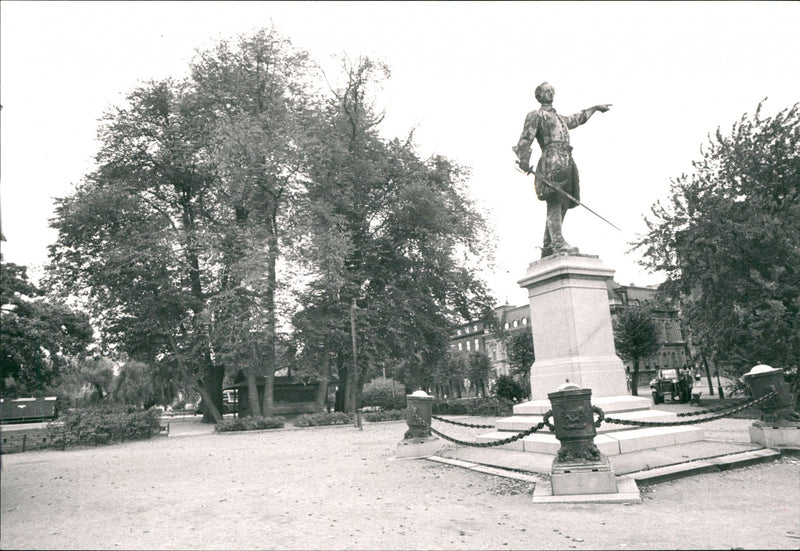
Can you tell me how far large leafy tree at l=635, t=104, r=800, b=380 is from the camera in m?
18.8

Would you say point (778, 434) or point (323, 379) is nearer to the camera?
point (778, 434)

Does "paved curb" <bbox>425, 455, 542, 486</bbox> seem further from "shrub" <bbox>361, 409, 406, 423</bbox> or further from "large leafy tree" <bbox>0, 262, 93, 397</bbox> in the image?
"large leafy tree" <bbox>0, 262, 93, 397</bbox>

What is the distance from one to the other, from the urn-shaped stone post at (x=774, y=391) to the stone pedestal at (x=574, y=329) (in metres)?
2.01

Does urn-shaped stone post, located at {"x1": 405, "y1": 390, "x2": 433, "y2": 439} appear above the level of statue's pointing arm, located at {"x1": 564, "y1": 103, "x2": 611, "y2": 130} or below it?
below

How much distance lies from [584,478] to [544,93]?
772cm

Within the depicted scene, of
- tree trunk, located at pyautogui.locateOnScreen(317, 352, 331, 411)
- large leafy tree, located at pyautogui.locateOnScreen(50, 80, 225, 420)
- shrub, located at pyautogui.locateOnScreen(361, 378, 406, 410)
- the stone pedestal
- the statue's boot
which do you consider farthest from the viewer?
shrub, located at pyautogui.locateOnScreen(361, 378, 406, 410)

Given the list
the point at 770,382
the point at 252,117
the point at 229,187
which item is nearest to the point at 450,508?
the point at 770,382

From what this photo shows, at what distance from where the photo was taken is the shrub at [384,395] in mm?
36375

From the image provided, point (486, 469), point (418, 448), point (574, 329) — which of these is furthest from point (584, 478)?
point (418, 448)

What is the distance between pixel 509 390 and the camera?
2881 cm

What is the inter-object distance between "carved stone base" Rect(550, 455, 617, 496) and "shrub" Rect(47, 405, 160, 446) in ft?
60.1

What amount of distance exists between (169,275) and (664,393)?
2862cm

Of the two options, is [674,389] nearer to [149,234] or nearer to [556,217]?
[556,217]

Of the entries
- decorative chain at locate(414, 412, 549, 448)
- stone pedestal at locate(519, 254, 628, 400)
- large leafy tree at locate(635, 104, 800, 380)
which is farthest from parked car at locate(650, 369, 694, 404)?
decorative chain at locate(414, 412, 549, 448)
